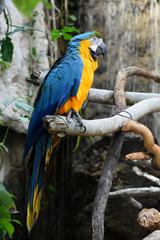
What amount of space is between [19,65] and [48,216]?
1053 millimetres

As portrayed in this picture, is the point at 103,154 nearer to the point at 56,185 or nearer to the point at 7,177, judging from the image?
the point at 56,185

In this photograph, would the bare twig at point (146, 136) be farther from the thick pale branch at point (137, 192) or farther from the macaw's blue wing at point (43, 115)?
the thick pale branch at point (137, 192)

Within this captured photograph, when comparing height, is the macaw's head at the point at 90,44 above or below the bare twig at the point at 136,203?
above

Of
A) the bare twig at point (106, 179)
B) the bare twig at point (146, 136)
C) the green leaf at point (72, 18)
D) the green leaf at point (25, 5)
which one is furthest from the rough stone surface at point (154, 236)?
the green leaf at point (72, 18)

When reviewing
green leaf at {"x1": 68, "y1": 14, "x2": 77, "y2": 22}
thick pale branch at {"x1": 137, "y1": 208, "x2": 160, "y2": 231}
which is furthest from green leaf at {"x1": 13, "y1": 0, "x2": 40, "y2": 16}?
green leaf at {"x1": 68, "y1": 14, "x2": 77, "y2": 22}

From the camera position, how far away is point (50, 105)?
1145mm

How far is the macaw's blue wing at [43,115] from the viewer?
1138mm

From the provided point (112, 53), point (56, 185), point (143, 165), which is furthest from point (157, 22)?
point (143, 165)

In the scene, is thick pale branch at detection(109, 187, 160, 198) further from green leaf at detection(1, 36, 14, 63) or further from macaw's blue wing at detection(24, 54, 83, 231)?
green leaf at detection(1, 36, 14, 63)

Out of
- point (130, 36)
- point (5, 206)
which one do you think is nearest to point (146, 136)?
point (5, 206)

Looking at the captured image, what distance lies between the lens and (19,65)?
2.13 m

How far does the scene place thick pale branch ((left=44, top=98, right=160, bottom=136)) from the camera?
89 cm

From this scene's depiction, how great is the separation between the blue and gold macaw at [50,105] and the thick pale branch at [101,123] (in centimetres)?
6

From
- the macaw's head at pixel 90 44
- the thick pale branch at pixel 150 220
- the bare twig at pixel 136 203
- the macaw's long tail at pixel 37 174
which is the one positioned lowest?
the bare twig at pixel 136 203
